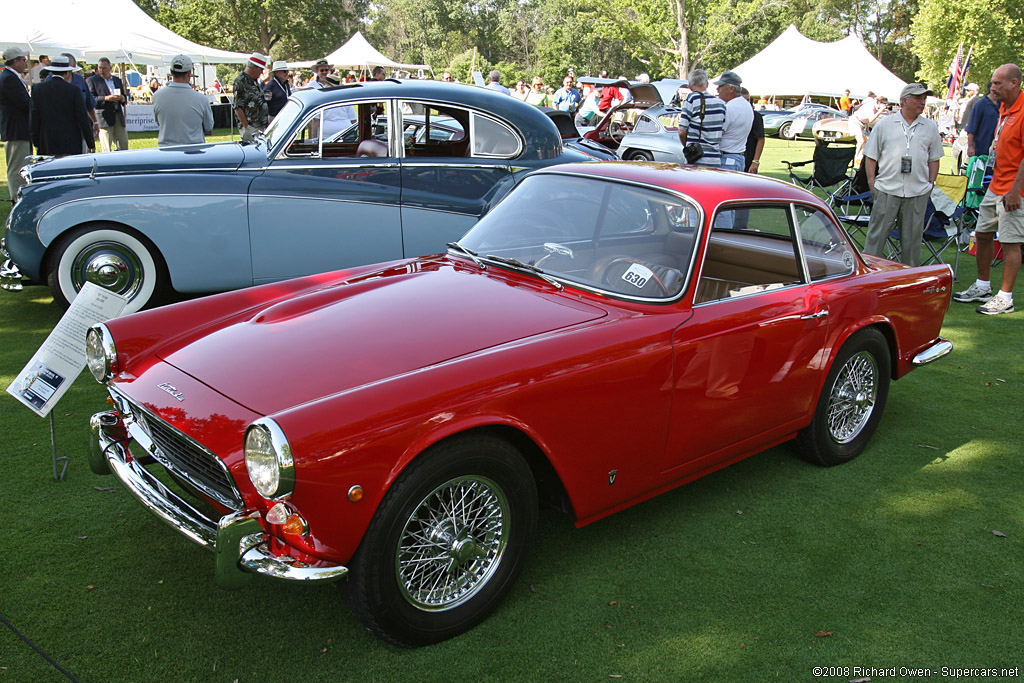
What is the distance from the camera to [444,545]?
2.77 m

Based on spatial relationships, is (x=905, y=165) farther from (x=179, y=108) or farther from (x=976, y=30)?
(x=976, y=30)

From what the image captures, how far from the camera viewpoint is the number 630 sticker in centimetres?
348

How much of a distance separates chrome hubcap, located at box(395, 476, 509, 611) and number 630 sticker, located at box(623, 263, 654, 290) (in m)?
1.17

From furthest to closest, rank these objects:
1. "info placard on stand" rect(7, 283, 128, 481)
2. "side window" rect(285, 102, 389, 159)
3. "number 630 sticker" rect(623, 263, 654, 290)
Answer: "side window" rect(285, 102, 389, 159)
"info placard on stand" rect(7, 283, 128, 481)
"number 630 sticker" rect(623, 263, 654, 290)

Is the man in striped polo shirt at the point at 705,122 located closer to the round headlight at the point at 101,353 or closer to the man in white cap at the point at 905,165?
the man in white cap at the point at 905,165

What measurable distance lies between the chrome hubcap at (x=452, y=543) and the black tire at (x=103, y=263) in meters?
4.33

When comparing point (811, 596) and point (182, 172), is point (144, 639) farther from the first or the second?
point (182, 172)

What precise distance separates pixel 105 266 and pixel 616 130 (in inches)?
460

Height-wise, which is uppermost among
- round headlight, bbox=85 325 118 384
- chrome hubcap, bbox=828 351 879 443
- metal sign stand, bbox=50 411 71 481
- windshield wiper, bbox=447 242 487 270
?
windshield wiper, bbox=447 242 487 270

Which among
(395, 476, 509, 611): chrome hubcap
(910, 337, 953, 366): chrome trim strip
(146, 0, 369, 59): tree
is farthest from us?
(146, 0, 369, 59): tree

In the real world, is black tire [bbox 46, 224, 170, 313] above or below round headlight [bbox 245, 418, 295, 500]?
below

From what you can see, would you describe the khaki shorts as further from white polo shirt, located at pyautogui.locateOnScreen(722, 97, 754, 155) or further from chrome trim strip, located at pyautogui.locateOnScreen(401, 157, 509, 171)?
chrome trim strip, located at pyautogui.locateOnScreen(401, 157, 509, 171)

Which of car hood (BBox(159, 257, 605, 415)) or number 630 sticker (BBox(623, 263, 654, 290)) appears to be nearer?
car hood (BBox(159, 257, 605, 415))

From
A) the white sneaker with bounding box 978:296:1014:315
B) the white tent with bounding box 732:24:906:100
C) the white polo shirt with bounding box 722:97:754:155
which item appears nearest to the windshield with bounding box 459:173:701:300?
the white sneaker with bounding box 978:296:1014:315
